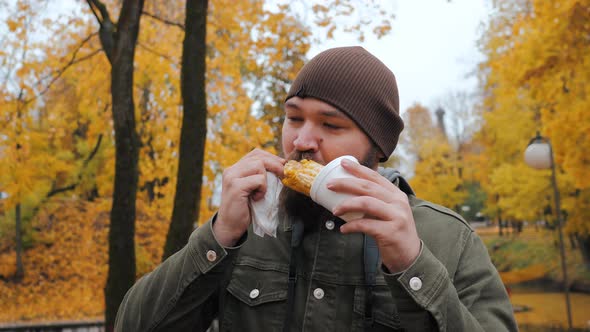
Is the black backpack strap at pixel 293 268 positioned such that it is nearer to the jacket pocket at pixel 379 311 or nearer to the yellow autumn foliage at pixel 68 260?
the jacket pocket at pixel 379 311

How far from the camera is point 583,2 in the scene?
905cm

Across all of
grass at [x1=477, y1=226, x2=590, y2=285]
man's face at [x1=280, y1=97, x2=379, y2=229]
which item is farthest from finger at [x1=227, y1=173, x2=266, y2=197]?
grass at [x1=477, y1=226, x2=590, y2=285]

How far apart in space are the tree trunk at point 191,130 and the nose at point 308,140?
16.4ft

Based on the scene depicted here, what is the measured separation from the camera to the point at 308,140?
199cm

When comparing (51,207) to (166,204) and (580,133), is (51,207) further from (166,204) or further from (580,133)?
(580,133)

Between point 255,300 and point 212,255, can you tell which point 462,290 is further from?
point 212,255

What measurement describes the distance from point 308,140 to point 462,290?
712 millimetres

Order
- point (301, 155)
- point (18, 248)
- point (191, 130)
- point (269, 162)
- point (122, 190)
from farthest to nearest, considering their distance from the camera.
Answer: point (18, 248)
point (122, 190)
point (191, 130)
point (301, 155)
point (269, 162)

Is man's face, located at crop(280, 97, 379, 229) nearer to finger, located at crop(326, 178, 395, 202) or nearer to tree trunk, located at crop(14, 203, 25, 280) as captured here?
finger, located at crop(326, 178, 395, 202)

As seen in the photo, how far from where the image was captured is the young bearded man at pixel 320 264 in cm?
158

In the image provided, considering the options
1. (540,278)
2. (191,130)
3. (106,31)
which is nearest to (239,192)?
(191,130)

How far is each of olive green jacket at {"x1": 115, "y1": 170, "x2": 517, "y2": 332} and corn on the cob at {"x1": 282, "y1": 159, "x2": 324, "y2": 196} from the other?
199mm

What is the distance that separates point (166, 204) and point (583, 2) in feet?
34.8

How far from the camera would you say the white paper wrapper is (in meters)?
1.87
